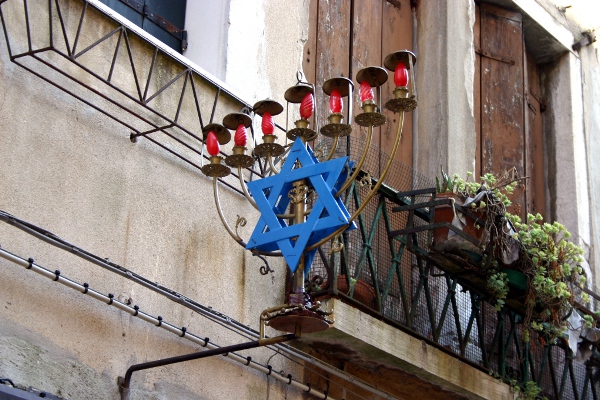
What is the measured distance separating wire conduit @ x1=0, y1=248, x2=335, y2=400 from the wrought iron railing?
0.61 meters

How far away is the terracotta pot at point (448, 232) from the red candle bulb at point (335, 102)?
2.30 m

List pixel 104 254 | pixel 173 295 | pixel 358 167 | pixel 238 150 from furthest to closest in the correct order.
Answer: pixel 173 295 < pixel 104 254 < pixel 238 150 < pixel 358 167

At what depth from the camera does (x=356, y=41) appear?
10.2 meters

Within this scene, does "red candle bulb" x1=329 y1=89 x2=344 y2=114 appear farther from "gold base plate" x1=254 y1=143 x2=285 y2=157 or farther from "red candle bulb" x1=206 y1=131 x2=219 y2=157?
"red candle bulb" x1=206 y1=131 x2=219 y2=157

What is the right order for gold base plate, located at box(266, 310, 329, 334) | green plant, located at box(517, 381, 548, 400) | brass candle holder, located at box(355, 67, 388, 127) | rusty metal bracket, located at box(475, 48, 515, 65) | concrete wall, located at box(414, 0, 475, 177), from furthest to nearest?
rusty metal bracket, located at box(475, 48, 515, 65) < concrete wall, located at box(414, 0, 475, 177) < green plant, located at box(517, 381, 548, 400) < brass candle holder, located at box(355, 67, 388, 127) < gold base plate, located at box(266, 310, 329, 334)

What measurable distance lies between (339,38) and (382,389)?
312cm

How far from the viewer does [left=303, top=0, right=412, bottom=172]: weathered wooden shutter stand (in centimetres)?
971

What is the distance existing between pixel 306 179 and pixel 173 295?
118 centimetres

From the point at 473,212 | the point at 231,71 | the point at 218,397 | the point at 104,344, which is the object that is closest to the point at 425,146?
the point at 473,212

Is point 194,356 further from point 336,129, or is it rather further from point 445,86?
point 445,86

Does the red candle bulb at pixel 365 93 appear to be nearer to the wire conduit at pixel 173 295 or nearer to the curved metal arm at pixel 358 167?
the curved metal arm at pixel 358 167

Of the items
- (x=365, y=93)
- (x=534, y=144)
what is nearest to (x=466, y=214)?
(x=365, y=93)

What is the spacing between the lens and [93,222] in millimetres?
7000

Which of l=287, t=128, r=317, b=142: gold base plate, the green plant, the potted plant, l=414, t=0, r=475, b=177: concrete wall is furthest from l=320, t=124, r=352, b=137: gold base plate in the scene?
l=414, t=0, r=475, b=177: concrete wall
